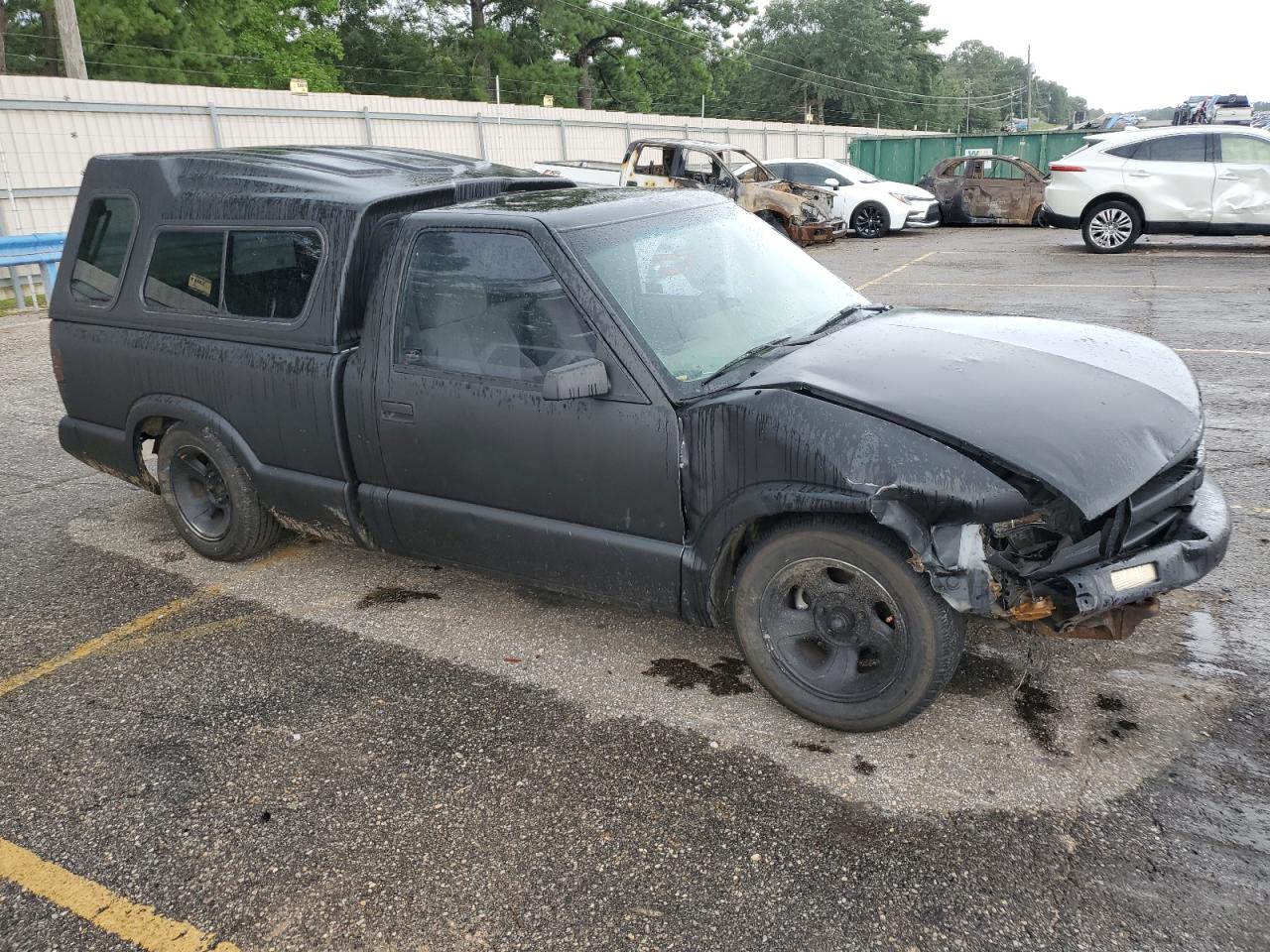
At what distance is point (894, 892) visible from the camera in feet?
8.18

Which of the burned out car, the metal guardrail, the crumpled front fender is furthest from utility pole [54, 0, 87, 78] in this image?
the crumpled front fender

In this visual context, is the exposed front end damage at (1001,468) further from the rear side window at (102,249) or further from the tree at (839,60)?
the tree at (839,60)

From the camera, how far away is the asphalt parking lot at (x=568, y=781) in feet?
8.05

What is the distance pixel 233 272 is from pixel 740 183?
13.5 meters

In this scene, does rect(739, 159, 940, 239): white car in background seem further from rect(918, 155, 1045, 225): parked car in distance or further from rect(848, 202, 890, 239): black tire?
rect(918, 155, 1045, 225): parked car in distance

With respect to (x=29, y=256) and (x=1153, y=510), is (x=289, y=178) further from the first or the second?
(x=29, y=256)

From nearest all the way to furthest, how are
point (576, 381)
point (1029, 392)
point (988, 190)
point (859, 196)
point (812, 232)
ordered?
point (1029, 392) < point (576, 381) < point (812, 232) < point (859, 196) < point (988, 190)

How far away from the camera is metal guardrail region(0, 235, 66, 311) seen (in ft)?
40.7

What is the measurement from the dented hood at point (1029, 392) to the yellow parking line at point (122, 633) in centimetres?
284

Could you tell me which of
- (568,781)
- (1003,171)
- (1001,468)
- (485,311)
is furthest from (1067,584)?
(1003,171)

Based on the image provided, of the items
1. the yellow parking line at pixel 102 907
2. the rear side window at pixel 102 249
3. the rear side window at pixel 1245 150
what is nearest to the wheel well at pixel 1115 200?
the rear side window at pixel 1245 150

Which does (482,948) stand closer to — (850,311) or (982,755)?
(982,755)

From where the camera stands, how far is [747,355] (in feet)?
11.6

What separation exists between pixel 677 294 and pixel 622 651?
1420 mm
